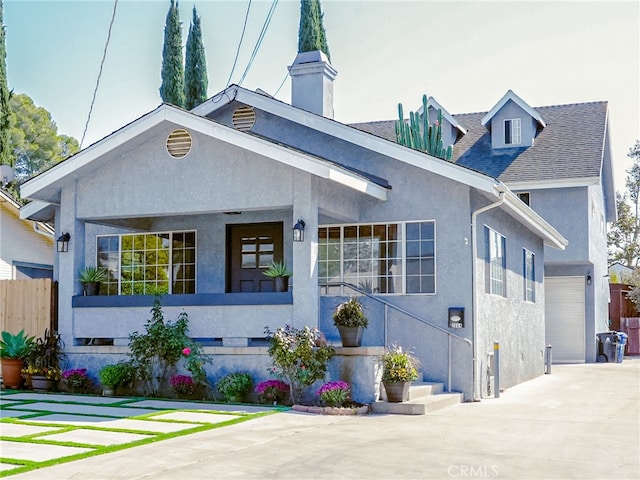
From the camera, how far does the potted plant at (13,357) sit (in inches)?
590

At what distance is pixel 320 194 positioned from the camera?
45.9 feet

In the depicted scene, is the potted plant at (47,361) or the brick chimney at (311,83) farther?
the brick chimney at (311,83)

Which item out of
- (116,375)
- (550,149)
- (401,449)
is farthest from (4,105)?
(401,449)

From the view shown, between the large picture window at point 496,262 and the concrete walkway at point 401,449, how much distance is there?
3.42 metres

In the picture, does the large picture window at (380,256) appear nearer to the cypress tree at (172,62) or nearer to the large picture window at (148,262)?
the large picture window at (148,262)

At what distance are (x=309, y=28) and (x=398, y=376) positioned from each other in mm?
20015

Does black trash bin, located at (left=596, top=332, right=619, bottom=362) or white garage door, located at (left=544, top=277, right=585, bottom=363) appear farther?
white garage door, located at (left=544, top=277, right=585, bottom=363)

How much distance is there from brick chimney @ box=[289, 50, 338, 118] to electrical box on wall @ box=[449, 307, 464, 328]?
571cm

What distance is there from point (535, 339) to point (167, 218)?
9605mm

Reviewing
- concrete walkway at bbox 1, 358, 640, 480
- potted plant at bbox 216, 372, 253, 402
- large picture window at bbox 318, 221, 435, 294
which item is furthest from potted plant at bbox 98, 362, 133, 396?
large picture window at bbox 318, 221, 435, 294

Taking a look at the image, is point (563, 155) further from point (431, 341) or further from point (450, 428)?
point (450, 428)

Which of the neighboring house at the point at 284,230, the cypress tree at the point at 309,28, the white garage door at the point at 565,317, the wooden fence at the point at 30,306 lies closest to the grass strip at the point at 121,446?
the neighboring house at the point at 284,230

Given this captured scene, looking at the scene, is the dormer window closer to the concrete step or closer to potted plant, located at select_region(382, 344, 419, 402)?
the concrete step

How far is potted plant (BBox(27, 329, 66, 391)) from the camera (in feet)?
47.9
